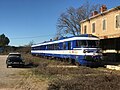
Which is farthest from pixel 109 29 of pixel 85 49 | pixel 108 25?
pixel 85 49

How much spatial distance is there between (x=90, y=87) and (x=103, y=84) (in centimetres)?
109

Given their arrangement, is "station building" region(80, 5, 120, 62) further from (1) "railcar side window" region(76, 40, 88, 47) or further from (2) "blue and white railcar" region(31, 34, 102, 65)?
(1) "railcar side window" region(76, 40, 88, 47)

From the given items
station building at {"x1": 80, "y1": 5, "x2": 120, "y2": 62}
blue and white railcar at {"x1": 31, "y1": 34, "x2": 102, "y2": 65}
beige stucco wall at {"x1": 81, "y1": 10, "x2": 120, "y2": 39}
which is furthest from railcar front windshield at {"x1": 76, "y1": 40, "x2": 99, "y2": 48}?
beige stucco wall at {"x1": 81, "y1": 10, "x2": 120, "y2": 39}

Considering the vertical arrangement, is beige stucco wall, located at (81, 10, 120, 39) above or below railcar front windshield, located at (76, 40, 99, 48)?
above

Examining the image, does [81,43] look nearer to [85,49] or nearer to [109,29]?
[85,49]

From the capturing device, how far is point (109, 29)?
3759 cm

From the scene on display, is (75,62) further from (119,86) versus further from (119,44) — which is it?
(119,86)

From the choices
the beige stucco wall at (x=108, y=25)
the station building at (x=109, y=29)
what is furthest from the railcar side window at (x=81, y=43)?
the beige stucco wall at (x=108, y=25)

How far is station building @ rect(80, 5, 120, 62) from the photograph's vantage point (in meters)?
35.4

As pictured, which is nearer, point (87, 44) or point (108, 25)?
point (87, 44)

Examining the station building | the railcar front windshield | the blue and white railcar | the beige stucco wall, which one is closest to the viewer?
the blue and white railcar

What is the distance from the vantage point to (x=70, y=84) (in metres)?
15.0

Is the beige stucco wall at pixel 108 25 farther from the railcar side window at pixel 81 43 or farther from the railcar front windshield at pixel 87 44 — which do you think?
the railcar side window at pixel 81 43

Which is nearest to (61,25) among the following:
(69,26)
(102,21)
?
(69,26)
